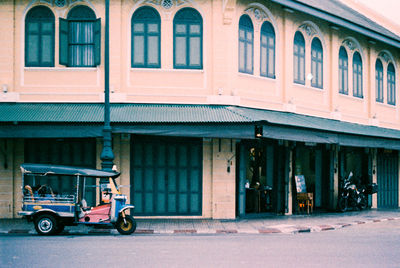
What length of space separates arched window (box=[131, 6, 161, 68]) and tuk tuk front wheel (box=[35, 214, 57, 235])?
19.6 feet

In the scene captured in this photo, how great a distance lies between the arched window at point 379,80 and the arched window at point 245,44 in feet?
27.6

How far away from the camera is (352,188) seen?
68.5 ft

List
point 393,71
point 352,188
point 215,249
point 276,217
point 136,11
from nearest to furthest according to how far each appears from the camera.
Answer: point 215,249, point 136,11, point 276,217, point 352,188, point 393,71

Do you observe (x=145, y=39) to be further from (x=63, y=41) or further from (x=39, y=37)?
(x=39, y=37)

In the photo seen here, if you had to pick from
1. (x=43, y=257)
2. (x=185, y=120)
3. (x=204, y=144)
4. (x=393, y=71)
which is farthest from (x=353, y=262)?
(x=393, y=71)

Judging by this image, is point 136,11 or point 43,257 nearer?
point 43,257

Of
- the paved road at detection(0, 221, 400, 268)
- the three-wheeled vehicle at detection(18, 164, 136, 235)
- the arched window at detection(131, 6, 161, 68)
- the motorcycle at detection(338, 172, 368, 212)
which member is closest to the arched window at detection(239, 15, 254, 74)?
the arched window at detection(131, 6, 161, 68)

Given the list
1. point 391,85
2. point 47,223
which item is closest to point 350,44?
point 391,85

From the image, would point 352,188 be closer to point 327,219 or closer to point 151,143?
point 327,219

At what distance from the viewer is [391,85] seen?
2500cm

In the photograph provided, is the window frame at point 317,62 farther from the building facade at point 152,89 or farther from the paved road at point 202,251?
the paved road at point 202,251

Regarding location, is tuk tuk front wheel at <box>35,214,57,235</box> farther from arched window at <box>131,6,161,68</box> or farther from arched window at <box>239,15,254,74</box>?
arched window at <box>239,15,254,74</box>

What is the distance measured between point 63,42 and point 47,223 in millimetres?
6210

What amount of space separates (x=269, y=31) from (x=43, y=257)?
39.6 ft
